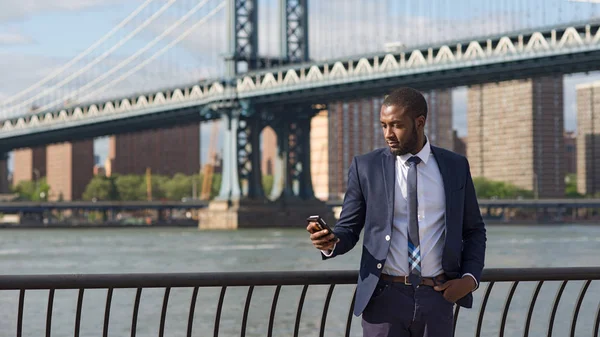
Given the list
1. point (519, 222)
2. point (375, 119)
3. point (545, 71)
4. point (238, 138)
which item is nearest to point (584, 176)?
point (375, 119)

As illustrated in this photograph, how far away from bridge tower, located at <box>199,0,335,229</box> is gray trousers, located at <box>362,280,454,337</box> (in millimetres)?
75663

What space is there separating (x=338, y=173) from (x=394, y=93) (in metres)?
165

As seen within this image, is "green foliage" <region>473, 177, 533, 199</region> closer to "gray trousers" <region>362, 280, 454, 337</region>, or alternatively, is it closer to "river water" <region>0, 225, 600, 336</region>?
"river water" <region>0, 225, 600, 336</region>

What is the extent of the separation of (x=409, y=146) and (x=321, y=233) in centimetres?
52

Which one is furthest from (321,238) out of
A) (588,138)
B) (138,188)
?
(588,138)

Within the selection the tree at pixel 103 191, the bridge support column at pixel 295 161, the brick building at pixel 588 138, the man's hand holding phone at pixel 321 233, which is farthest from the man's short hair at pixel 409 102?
the brick building at pixel 588 138

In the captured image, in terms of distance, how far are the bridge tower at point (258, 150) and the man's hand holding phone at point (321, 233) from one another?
7570cm

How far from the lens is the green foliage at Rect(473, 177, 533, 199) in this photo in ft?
508

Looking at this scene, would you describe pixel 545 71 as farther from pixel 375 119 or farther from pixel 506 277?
pixel 375 119

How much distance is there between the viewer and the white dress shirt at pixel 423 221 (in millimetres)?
4820

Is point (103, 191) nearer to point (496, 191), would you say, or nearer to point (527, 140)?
point (496, 191)

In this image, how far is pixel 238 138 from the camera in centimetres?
8512

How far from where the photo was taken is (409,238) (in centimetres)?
482

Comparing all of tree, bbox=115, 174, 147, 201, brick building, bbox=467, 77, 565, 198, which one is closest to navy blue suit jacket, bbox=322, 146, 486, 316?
tree, bbox=115, 174, 147, 201
